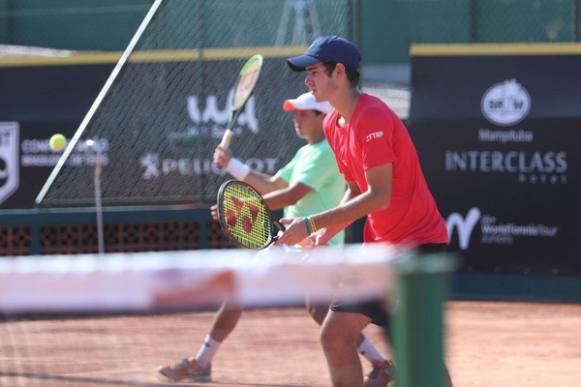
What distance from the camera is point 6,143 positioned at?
11.2 metres

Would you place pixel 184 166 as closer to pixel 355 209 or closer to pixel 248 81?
pixel 248 81

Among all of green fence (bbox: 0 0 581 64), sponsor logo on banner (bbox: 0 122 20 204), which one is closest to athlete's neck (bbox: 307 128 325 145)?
green fence (bbox: 0 0 581 64)

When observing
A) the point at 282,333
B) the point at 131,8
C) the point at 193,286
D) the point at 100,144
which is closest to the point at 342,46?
the point at 282,333

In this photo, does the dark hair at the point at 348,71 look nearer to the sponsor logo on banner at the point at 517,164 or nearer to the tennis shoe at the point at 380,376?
the tennis shoe at the point at 380,376

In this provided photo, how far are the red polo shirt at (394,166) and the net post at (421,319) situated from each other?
2.41 meters

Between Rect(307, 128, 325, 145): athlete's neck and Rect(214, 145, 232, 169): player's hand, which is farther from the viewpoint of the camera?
Rect(214, 145, 232, 169): player's hand

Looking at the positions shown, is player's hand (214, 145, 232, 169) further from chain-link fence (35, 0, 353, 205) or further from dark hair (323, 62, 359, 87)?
chain-link fence (35, 0, 353, 205)

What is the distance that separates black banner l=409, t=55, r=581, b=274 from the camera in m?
10.1

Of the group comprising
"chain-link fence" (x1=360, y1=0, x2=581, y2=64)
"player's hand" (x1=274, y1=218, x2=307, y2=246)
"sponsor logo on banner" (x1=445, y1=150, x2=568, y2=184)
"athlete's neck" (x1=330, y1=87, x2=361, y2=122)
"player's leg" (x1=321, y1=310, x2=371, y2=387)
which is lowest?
"player's leg" (x1=321, y1=310, x2=371, y2=387)

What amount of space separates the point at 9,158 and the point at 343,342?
726cm

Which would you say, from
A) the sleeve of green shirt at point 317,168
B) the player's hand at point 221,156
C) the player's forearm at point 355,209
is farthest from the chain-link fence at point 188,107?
the player's forearm at point 355,209

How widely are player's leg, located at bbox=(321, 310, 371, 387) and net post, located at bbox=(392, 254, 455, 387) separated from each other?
1.95 metres

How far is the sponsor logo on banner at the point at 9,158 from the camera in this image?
1114cm

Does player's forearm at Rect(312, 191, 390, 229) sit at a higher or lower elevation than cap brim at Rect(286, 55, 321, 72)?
lower
